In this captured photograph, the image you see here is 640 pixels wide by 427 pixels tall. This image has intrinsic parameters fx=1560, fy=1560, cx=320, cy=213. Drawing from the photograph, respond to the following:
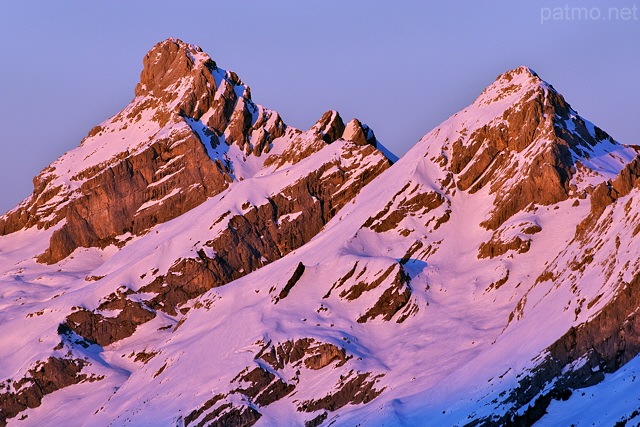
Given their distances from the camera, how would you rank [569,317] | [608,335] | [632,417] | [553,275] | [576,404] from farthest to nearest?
[553,275]
[569,317]
[608,335]
[576,404]
[632,417]

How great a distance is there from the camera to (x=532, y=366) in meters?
164

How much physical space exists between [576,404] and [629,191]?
5355cm

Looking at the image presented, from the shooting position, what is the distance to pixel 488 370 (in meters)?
174

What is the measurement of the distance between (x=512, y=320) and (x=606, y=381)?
43105 mm

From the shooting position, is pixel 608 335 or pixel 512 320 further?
pixel 512 320

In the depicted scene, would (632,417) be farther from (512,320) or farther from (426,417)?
(512,320)

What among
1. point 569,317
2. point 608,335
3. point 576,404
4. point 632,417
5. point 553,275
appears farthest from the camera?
point 553,275

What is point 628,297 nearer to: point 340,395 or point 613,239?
point 613,239

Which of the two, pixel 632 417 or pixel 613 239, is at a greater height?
pixel 613 239

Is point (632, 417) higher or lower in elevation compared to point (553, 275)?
lower

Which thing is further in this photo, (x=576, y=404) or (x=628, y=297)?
(x=628, y=297)

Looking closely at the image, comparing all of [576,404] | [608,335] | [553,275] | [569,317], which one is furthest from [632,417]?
[553,275]

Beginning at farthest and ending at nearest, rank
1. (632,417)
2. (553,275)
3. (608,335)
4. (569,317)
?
(553,275) → (569,317) → (608,335) → (632,417)

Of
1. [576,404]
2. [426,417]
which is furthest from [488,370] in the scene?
[576,404]
